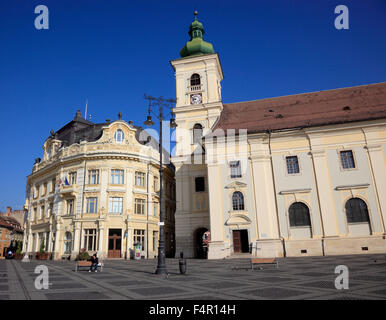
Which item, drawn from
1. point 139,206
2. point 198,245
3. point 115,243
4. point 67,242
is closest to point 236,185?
point 198,245

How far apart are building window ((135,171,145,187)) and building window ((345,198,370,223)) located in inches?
908

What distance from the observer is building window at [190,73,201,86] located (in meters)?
35.1

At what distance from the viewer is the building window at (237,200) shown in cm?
2694

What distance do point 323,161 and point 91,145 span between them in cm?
2611

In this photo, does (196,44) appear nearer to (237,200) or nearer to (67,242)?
(237,200)

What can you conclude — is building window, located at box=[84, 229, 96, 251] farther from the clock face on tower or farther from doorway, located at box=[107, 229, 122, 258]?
the clock face on tower

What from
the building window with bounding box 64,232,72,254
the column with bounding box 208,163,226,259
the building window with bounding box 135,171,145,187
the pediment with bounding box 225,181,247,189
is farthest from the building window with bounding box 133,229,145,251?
the pediment with bounding box 225,181,247,189

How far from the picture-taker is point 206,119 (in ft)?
109

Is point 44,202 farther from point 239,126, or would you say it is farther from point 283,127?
point 283,127

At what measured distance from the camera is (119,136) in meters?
37.1

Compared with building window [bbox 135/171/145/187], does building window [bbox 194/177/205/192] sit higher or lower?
lower

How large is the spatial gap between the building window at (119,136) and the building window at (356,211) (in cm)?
2598

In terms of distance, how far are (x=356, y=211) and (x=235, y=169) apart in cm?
1078

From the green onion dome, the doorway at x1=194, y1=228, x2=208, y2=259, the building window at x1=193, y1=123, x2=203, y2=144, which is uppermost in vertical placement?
the green onion dome
